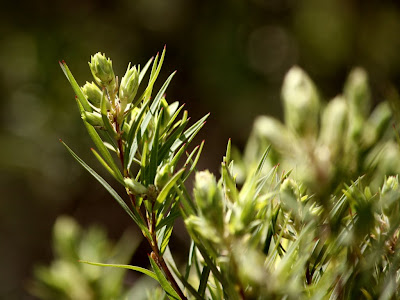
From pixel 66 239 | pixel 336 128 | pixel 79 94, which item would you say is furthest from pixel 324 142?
pixel 66 239

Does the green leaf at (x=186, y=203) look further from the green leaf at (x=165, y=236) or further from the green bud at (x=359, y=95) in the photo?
the green bud at (x=359, y=95)

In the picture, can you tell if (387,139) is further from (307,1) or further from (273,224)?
(307,1)

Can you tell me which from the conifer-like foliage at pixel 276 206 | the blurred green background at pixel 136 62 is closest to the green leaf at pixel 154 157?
the conifer-like foliage at pixel 276 206

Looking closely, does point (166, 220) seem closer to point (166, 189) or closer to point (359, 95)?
point (166, 189)

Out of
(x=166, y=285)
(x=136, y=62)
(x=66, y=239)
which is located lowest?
(x=136, y=62)

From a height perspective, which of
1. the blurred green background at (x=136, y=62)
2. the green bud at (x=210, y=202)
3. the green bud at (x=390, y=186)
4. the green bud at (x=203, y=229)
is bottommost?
the blurred green background at (x=136, y=62)

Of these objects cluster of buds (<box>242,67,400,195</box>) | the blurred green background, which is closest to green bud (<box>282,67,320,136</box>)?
cluster of buds (<box>242,67,400,195</box>)
